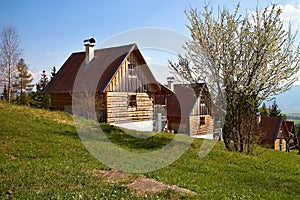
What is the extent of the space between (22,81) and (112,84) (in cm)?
1845

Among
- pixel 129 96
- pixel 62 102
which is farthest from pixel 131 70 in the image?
pixel 62 102

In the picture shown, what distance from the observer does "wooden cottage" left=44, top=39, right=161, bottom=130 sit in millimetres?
20578

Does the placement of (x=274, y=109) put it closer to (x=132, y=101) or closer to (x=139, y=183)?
(x=132, y=101)

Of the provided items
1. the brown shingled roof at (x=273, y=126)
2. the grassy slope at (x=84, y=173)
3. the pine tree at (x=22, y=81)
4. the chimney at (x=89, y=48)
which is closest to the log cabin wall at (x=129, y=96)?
the chimney at (x=89, y=48)

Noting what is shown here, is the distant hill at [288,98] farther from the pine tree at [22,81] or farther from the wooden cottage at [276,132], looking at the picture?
the pine tree at [22,81]

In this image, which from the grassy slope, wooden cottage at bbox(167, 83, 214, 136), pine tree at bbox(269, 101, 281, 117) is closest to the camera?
the grassy slope

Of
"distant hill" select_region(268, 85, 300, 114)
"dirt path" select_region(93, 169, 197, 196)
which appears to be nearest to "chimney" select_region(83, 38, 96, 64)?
"distant hill" select_region(268, 85, 300, 114)

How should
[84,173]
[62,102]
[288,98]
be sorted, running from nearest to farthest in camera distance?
1. [84,173]
2. [62,102]
3. [288,98]

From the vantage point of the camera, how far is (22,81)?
34.9 meters

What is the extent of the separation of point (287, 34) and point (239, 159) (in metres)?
7.06

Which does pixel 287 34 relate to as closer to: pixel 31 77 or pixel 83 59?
pixel 83 59

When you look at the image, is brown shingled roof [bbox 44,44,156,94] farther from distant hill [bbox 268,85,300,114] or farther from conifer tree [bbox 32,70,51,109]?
distant hill [bbox 268,85,300,114]

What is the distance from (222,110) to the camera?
50.9ft

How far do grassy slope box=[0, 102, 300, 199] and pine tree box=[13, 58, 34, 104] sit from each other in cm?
1951
